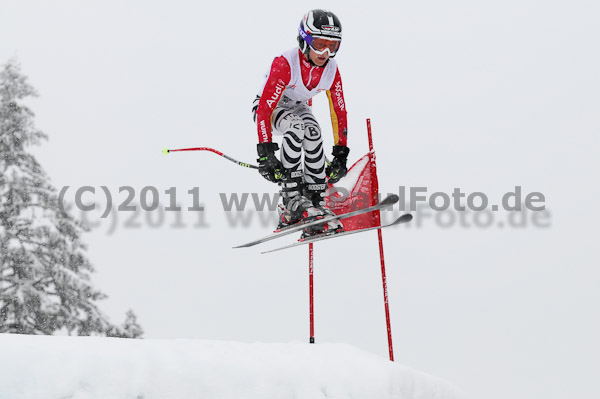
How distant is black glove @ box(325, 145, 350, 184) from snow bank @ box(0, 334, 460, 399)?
9.16 feet

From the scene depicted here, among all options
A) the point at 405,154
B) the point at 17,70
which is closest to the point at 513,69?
the point at 405,154

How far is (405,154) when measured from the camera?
103438 mm

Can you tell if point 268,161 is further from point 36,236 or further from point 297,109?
point 36,236

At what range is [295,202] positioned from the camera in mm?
7078

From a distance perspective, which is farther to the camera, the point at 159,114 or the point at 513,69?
the point at 513,69

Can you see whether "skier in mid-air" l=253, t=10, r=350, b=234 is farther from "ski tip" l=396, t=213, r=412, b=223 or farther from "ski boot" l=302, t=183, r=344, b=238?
"ski tip" l=396, t=213, r=412, b=223

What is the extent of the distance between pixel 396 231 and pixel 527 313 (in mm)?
21976

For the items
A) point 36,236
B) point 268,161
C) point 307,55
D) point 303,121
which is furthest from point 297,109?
point 36,236

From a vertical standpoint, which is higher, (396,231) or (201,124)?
(201,124)

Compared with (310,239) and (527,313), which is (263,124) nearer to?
(310,239)

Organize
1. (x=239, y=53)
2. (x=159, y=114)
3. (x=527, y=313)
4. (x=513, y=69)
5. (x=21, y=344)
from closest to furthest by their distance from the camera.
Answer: (x=21, y=344) → (x=527, y=313) → (x=159, y=114) → (x=513, y=69) → (x=239, y=53)

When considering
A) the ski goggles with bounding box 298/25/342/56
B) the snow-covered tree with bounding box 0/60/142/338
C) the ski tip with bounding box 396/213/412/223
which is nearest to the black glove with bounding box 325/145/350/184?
the ski goggles with bounding box 298/25/342/56

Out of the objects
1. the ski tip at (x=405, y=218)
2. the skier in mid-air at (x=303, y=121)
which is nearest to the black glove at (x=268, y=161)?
the skier in mid-air at (x=303, y=121)

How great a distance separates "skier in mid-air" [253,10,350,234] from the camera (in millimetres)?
6863
